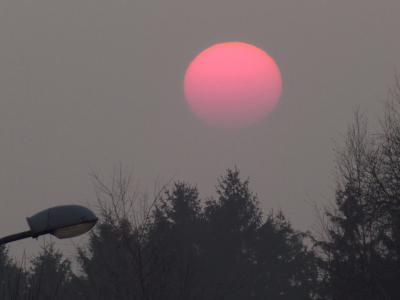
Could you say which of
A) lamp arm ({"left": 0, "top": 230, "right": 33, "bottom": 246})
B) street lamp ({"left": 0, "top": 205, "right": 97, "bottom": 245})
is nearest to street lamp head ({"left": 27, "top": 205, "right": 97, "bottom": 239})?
street lamp ({"left": 0, "top": 205, "right": 97, "bottom": 245})

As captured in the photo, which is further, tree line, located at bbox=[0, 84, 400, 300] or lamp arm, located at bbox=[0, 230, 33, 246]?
tree line, located at bbox=[0, 84, 400, 300]

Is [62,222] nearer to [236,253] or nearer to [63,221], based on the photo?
[63,221]

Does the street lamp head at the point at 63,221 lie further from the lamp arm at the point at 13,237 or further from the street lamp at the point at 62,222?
the lamp arm at the point at 13,237

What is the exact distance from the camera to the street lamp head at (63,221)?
999cm

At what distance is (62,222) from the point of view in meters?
10.0

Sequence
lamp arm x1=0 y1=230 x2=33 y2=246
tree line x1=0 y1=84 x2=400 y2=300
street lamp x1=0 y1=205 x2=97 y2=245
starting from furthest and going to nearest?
1. tree line x1=0 y1=84 x2=400 y2=300
2. lamp arm x1=0 y1=230 x2=33 y2=246
3. street lamp x1=0 y1=205 x2=97 y2=245

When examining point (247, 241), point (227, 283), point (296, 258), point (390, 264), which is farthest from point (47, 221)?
point (296, 258)

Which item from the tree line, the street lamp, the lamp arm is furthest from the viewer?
the tree line

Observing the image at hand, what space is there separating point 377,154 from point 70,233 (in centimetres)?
1889

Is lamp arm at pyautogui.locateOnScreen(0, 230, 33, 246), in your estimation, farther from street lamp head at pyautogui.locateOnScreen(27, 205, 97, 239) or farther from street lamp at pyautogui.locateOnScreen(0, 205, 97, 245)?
street lamp head at pyautogui.locateOnScreen(27, 205, 97, 239)

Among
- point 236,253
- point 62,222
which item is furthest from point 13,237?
point 236,253

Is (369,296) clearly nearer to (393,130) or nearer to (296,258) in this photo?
(393,130)

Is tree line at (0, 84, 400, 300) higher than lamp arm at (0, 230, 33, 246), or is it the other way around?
tree line at (0, 84, 400, 300)

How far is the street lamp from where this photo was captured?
32.8 ft
